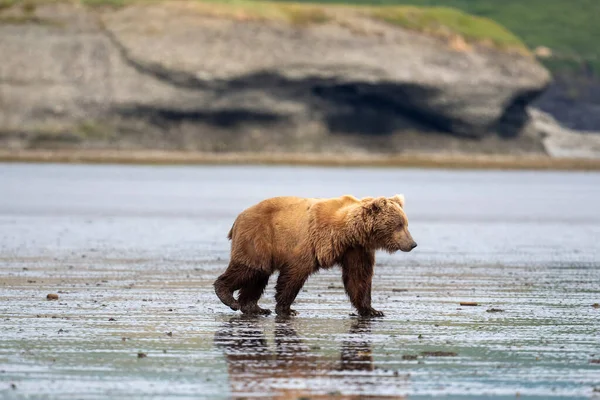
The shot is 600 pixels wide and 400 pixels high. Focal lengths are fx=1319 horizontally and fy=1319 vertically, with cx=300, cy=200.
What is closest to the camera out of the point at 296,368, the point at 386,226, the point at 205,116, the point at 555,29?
the point at 296,368

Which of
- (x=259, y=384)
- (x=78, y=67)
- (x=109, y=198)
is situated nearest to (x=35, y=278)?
(x=259, y=384)

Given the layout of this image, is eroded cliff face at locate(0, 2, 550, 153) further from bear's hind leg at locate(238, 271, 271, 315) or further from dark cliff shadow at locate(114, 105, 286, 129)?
bear's hind leg at locate(238, 271, 271, 315)

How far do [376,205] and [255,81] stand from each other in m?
101

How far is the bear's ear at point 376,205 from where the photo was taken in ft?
44.4

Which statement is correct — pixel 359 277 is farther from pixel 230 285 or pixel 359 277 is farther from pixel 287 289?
pixel 230 285

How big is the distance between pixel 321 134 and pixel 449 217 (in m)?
80.3

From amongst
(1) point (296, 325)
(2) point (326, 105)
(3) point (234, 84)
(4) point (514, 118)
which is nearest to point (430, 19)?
(4) point (514, 118)

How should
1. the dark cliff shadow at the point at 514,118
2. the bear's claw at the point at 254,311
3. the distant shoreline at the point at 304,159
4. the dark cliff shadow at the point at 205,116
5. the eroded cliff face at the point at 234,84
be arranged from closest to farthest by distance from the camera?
the bear's claw at the point at 254,311, the distant shoreline at the point at 304,159, the eroded cliff face at the point at 234,84, the dark cliff shadow at the point at 205,116, the dark cliff shadow at the point at 514,118

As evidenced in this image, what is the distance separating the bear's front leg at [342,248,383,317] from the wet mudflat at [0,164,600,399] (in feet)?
0.65

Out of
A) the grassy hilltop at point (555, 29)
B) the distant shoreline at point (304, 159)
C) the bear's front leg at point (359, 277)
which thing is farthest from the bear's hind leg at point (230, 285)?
the grassy hilltop at point (555, 29)

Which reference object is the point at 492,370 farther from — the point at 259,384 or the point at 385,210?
the point at 385,210

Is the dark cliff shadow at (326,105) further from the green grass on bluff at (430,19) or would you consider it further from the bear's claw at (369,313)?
the bear's claw at (369,313)

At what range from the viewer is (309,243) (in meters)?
13.6

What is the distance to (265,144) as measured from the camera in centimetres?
11488
